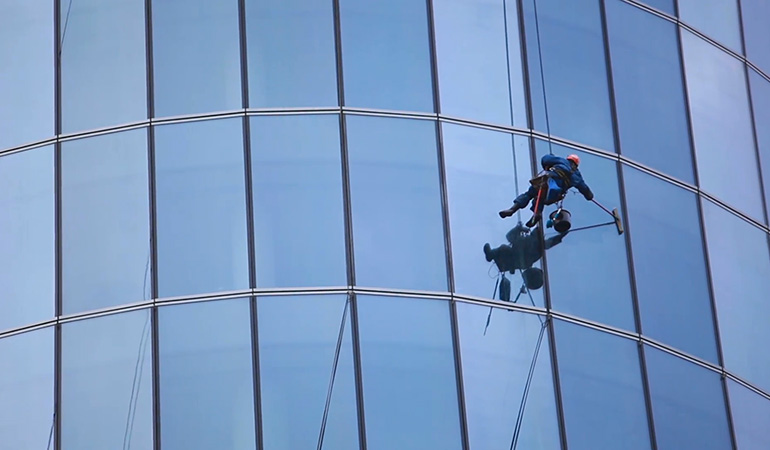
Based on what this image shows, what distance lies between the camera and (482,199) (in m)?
31.1

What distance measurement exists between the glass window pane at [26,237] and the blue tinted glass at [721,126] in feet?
39.1

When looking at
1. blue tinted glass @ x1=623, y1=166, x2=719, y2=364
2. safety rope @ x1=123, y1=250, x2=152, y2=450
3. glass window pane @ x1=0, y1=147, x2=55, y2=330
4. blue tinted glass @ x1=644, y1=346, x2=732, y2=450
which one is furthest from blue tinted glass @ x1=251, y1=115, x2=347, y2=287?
blue tinted glass @ x1=644, y1=346, x2=732, y2=450

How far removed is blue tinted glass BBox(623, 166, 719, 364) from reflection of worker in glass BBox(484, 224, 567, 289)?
5.88 feet

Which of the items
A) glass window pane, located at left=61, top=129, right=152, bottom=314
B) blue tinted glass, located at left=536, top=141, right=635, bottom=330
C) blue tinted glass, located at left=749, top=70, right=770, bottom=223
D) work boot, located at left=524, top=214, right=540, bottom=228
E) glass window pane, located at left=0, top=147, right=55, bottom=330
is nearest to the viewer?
glass window pane, located at left=61, top=129, right=152, bottom=314

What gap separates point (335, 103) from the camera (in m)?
31.1

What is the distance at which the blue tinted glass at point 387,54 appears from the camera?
31.3 m

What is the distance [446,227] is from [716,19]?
841cm

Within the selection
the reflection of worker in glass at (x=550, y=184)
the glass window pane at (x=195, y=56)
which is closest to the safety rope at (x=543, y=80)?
the reflection of worker in glass at (x=550, y=184)

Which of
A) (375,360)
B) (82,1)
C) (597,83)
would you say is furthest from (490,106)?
(82,1)

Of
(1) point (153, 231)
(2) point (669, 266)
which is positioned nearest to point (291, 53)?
(1) point (153, 231)

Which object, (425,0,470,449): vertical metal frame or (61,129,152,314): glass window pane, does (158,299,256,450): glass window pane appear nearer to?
(61,129,152,314): glass window pane

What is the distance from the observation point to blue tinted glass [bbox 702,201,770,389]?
3294cm

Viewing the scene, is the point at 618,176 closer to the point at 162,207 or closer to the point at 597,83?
the point at 597,83

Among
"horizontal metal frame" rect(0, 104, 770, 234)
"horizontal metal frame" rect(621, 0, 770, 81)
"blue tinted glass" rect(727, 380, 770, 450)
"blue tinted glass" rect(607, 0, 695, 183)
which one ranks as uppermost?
"horizontal metal frame" rect(621, 0, 770, 81)
